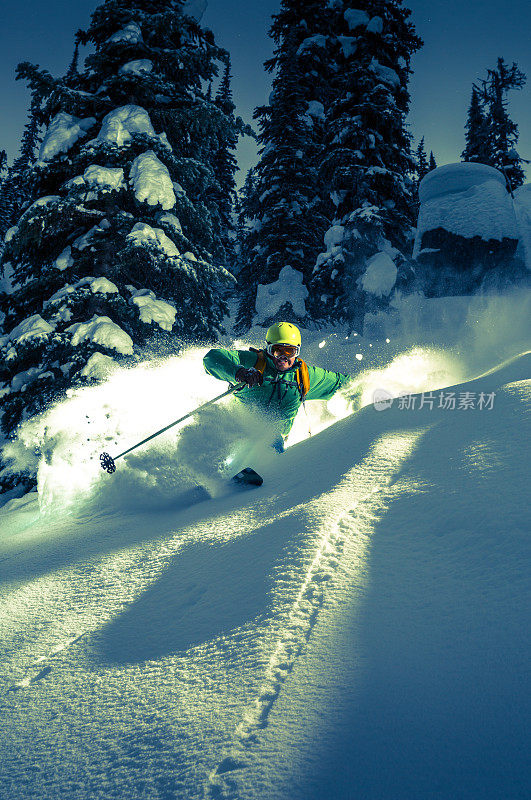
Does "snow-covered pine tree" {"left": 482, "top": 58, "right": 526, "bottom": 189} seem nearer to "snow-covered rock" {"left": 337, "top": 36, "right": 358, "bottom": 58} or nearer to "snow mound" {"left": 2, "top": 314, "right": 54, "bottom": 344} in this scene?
"snow-covered rock" {"left": 337, "top": 36, "right": 358, "bottom": 58}

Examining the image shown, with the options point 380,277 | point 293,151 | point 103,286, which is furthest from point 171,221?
point 293,151

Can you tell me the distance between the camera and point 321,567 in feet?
7.83

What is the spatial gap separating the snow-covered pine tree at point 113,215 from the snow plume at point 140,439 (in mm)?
1345

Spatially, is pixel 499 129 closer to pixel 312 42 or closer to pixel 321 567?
pixel 312 42

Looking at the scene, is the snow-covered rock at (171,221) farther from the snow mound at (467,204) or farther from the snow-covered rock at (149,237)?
the snow mound at (467,204)

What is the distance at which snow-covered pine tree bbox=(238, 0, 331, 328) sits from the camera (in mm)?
18406

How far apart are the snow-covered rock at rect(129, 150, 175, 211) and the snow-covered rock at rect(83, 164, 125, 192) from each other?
0.27 meters

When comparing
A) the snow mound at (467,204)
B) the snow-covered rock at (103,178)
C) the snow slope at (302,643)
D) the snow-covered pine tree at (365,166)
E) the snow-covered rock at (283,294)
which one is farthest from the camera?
the snow-covered rock at (283,294)

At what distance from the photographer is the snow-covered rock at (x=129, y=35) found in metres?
9.30

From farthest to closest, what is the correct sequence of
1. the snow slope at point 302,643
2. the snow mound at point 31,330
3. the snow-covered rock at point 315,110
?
the snow-covered rock at point 315,110
the snow mound at point 31,330
the snow slope at point 302,643

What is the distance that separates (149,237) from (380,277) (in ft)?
26.8

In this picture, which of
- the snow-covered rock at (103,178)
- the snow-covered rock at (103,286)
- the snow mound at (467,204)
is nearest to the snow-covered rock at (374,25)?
the snow mound at (467,204)

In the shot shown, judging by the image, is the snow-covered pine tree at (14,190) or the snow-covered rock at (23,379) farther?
the snow-covered pine tree at (14,190)

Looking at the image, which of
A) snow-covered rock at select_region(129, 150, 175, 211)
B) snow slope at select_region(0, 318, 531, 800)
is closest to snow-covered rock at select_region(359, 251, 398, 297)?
snow-covered rock at select_region(129, 150, 175, 211)
